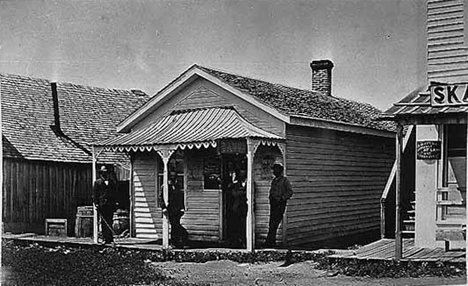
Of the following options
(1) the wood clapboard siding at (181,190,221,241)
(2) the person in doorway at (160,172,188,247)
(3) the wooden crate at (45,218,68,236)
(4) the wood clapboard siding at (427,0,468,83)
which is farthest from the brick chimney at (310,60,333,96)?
(3) the wooden crate at (45,218,68,236)

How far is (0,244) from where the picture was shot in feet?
20.4

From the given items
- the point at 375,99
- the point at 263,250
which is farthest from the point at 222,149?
the point at 375,99

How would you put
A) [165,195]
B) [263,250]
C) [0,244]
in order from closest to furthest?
1. [0,244]
2. [263,250]
3. [165,195]

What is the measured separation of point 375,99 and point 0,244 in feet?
11.6

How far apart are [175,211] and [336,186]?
66.6 inches

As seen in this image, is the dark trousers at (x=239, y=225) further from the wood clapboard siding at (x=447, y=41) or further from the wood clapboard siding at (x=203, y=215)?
the wood clapboard siding at (x=447, y=41)

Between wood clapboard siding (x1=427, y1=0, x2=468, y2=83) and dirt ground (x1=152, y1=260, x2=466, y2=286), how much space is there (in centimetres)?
192

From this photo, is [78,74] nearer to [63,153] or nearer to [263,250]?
[63,153]

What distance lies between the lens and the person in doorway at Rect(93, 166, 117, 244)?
710 cm

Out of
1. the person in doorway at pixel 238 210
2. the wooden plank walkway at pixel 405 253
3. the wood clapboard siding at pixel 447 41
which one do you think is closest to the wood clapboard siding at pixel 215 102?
the person in doorway at pixel 238 210

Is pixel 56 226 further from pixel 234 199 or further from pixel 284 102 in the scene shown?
pixel 284 102

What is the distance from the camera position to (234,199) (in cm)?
838

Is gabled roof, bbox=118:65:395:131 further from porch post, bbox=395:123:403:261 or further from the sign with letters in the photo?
the sign with letters

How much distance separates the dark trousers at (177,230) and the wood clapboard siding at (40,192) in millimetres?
1101
